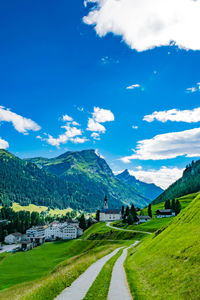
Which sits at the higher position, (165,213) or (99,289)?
(99,289)

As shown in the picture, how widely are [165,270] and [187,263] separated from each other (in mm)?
2868

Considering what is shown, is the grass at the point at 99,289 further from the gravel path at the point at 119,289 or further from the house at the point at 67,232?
the house at the point at 67,232

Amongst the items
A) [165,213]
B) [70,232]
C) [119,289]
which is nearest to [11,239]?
[70,232]

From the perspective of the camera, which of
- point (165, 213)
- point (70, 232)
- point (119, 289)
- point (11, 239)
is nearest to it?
point (119, 289)

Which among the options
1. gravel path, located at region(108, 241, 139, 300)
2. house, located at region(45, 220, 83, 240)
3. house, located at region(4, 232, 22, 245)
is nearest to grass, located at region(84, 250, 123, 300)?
gravel path, located at region(108, 241, 139, 300)

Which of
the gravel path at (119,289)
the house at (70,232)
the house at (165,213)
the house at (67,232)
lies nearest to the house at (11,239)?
the house at (67,232)

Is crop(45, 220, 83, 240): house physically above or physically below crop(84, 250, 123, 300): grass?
below

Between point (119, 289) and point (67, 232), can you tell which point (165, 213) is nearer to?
point (67, 232)

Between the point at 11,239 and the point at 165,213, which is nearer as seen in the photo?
the point at 165,213

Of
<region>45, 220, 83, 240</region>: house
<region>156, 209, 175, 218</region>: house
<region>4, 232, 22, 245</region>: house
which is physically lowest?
<region>4, 232, 22, 245</region>: house

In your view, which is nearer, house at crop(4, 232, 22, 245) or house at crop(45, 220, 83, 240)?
house at crop(45, 220, 83, 240)

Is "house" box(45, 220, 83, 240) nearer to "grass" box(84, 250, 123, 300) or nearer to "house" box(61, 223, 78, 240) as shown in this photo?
"house" box(61, 223, 78, 240)

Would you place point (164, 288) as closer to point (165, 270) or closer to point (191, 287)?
point (191, 287)

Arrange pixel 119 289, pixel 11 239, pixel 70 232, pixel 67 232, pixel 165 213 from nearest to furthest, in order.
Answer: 1. pixel 119 289
2. pixel 165 213
3. pixel 70 232
4. pixel 67 232
5. pixel 11 239
